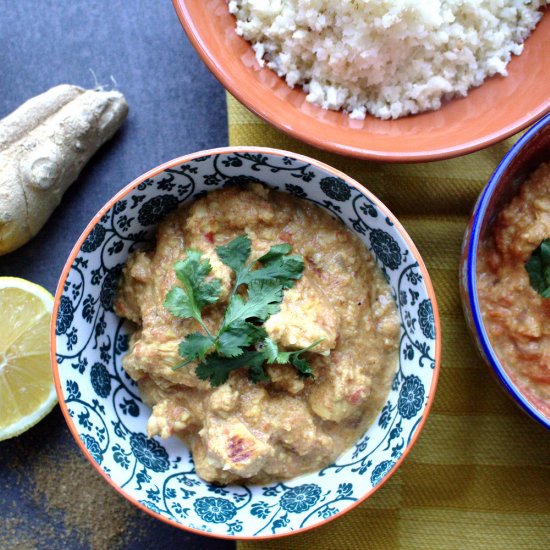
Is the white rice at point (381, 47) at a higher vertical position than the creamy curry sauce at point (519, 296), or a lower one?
higher

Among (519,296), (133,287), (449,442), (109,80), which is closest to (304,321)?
(133,287)

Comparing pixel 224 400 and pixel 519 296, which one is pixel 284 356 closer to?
pixel 224 400

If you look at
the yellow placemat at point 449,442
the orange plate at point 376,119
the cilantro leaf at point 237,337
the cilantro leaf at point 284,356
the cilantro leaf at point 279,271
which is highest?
the orange plate at point 376,119

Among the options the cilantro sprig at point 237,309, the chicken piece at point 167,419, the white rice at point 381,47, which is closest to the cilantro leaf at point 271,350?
the cilantro sprig at point 237,309

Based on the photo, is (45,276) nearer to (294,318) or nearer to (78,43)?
(78,43)

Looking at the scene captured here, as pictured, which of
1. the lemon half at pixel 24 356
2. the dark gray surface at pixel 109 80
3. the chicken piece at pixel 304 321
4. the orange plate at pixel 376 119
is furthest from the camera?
the dark gray surface at pixel 109 80

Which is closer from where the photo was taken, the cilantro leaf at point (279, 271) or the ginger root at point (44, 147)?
the cilantro leaf at point (279, 271)

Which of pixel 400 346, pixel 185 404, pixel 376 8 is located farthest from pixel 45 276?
pixel 376 8

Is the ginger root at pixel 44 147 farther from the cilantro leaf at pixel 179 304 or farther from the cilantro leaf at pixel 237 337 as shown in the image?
the cilantro leaf at pixel 237 337
